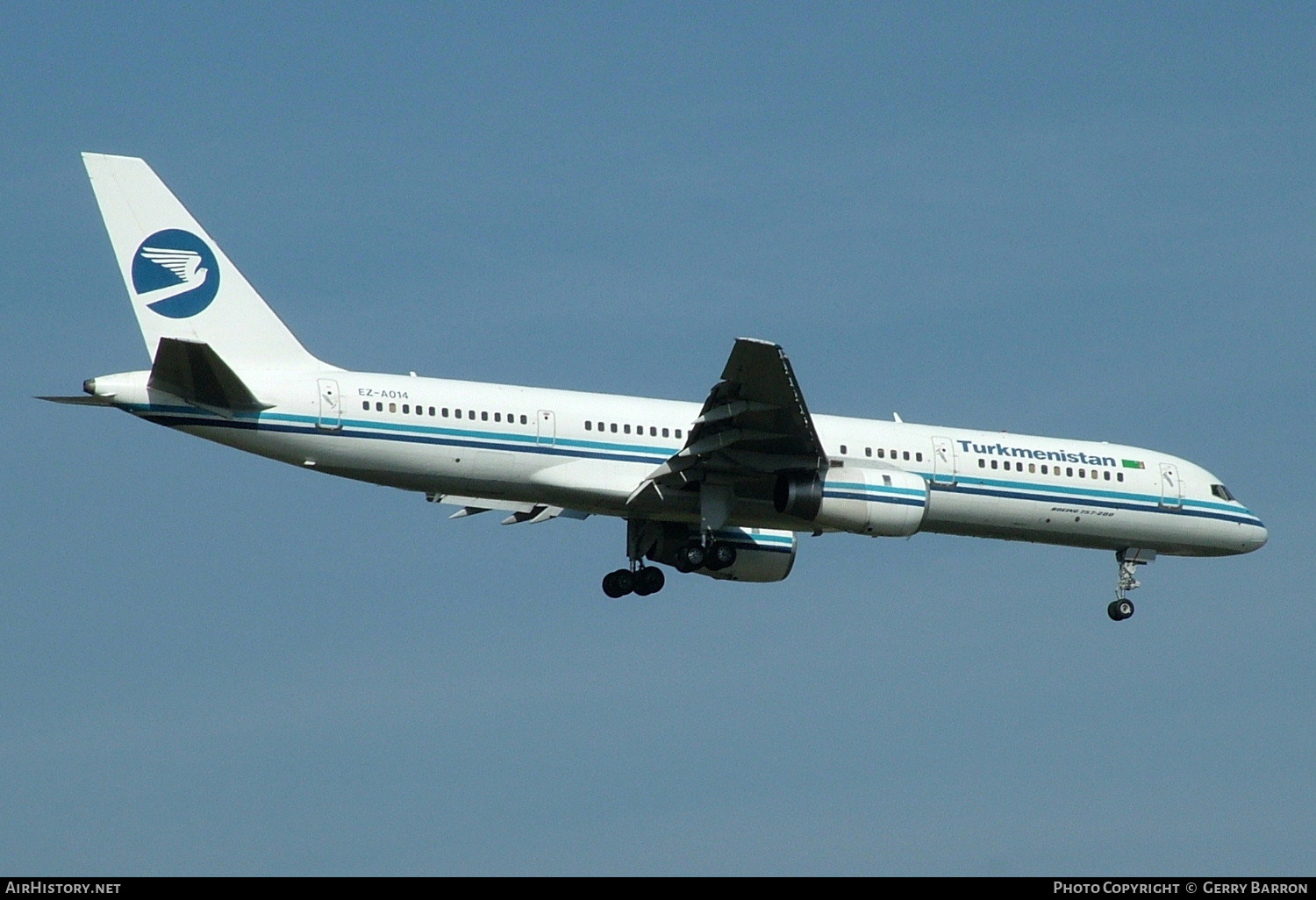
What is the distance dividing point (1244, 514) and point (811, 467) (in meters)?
12.5

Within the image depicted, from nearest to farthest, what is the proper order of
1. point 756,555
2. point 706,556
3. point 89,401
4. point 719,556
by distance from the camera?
1. point 89,401
2. point 706,556
3. point 719,556
4. point 756,555

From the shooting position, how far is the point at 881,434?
4009 cm

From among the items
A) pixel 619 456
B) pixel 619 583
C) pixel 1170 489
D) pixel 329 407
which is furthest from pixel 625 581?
pixel 1170 489

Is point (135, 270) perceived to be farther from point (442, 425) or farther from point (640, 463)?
point (640, 463)

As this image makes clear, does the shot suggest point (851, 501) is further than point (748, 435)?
Yes

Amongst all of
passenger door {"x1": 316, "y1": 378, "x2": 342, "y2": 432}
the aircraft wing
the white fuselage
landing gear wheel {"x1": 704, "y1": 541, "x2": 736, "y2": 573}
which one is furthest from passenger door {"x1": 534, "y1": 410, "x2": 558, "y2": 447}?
landing gear wheel {"x1": 704, "y1": 541, "x2": 736, "y2": 573}

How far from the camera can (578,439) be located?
122 feet

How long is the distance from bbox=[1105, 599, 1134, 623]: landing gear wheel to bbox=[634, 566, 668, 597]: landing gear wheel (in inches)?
401

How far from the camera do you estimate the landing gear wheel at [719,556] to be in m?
39.8

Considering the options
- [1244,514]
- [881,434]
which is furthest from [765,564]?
[1244,514]

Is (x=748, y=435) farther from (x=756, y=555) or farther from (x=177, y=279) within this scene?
(x=177, y=279)

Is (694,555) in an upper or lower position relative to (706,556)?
lower

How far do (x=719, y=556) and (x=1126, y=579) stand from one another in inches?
374

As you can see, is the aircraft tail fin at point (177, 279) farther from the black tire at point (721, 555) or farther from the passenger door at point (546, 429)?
the black tire at point (721, 555)
